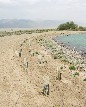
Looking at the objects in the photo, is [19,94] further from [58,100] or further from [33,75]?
[33,75]

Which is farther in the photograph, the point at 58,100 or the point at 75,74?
the point at 75,74

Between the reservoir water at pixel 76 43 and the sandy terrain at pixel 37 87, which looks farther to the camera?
the reservoir water at pixel 76 43

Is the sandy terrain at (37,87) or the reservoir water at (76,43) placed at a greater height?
the sandy terrain at (37,87)

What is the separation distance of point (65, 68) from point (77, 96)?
13.4 meters

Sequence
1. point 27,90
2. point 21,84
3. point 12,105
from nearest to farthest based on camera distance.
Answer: point 12,105 → point 27,90 → point 21,84

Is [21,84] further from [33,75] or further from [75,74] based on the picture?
[75,74]

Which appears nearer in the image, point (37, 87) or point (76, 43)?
point (37, 87)

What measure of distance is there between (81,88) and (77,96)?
2670mm

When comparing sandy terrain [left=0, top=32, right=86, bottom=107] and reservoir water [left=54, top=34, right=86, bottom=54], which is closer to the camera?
sandy terrain [left=0, top=32, right=86, bottom=107]

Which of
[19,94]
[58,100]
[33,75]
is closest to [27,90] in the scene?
[19,94]

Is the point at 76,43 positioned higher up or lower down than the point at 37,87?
lower down

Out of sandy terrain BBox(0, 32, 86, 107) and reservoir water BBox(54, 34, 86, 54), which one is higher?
sandy terrain BBox(0, 32, 86, 107)

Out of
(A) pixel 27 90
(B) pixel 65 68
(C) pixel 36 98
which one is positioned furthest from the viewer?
(B) pixel 65 68

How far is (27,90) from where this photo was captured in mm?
28734
